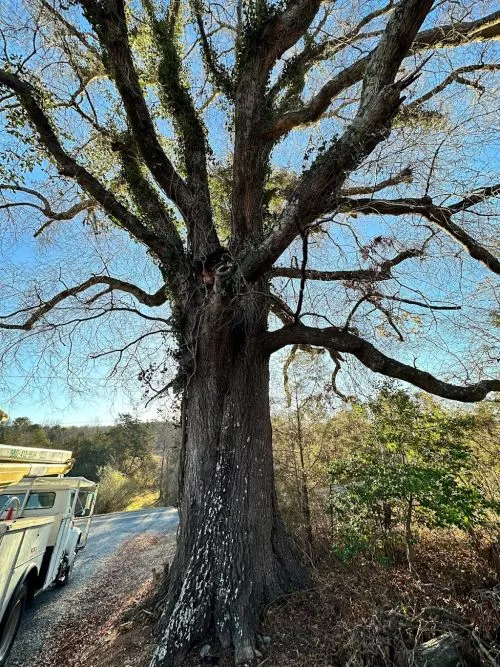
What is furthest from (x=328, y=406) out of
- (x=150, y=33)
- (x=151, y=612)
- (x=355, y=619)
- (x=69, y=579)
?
(x=150, y=33)

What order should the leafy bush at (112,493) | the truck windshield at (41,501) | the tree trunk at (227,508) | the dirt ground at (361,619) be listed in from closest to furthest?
the dirt ground at (361,619), the tree trunk at (227,508), the truck windshield at (41,501), the leafy bush at (112,493)

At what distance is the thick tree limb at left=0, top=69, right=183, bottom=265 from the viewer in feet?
12.7

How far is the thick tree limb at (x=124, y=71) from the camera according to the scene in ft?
13.3

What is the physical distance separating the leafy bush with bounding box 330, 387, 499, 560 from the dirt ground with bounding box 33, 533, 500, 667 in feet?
1.44

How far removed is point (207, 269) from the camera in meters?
4.13

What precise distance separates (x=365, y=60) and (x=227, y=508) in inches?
233

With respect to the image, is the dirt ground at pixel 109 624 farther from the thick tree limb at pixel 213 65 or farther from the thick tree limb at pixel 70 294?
the thick tree limb at pixel 213 65

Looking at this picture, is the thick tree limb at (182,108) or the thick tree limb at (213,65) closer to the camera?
the thick tree limb at (182,108)

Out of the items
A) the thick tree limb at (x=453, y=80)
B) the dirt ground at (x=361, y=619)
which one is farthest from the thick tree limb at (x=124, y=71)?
the dirt ground at (x=361, y=619)

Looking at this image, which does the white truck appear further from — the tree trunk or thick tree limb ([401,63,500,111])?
thick tree limb ([401,63,500,111])

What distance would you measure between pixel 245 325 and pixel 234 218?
5.00 feet

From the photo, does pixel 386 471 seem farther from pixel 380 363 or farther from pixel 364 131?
pixel 364 131

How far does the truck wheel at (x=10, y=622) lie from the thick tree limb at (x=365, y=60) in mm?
6904

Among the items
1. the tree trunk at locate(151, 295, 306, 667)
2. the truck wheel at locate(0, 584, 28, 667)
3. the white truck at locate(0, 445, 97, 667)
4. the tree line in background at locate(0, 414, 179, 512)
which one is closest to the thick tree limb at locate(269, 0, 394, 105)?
the tree trunk at locate(151, 295, 306, 667)
